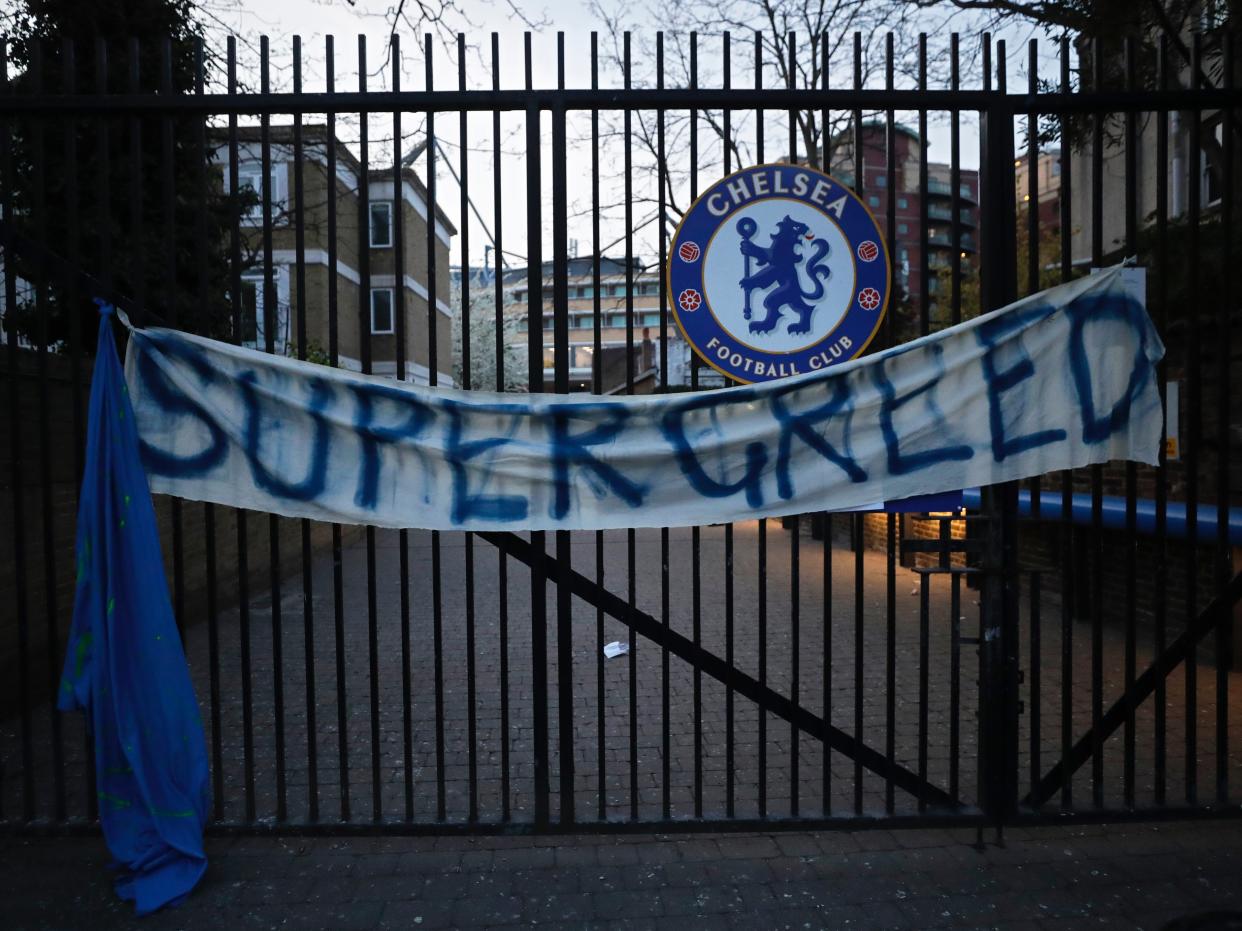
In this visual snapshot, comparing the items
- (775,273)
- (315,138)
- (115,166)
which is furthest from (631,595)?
(315,138)

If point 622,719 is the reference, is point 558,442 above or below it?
above

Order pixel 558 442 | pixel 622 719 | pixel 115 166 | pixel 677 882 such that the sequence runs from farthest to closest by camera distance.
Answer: pixel 115 166 → pixel 622 719 → pixel 558 442 → pixel 677 882

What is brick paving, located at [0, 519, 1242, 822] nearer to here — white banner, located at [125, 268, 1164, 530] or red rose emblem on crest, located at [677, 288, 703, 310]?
white banner, located at [125, 268, 1164, 530]

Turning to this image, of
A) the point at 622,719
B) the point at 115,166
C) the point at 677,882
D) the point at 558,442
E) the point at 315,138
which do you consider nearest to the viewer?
the point at 677,882

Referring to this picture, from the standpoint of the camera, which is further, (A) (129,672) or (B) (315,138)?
(B) (315,138)

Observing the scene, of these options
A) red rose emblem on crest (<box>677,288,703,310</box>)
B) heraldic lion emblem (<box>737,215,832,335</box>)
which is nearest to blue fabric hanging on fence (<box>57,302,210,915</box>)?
red rose emblem on crest (<box>677,288,703,310</box>)

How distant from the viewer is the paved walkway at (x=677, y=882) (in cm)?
336

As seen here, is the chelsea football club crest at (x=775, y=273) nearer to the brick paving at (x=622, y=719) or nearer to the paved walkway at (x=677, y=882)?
the brick paving at (x=622, y=719)

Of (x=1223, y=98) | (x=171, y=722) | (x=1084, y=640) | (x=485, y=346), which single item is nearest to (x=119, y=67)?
(x=171, y=722)

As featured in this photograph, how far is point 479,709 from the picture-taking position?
6.08 metres

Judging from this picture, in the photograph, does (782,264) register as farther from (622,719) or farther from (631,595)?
(622,719)

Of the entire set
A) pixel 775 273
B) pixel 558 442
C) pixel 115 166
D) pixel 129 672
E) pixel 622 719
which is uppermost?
pixel 115 166

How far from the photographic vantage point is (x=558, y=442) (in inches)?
150

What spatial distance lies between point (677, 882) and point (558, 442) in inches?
75.1
